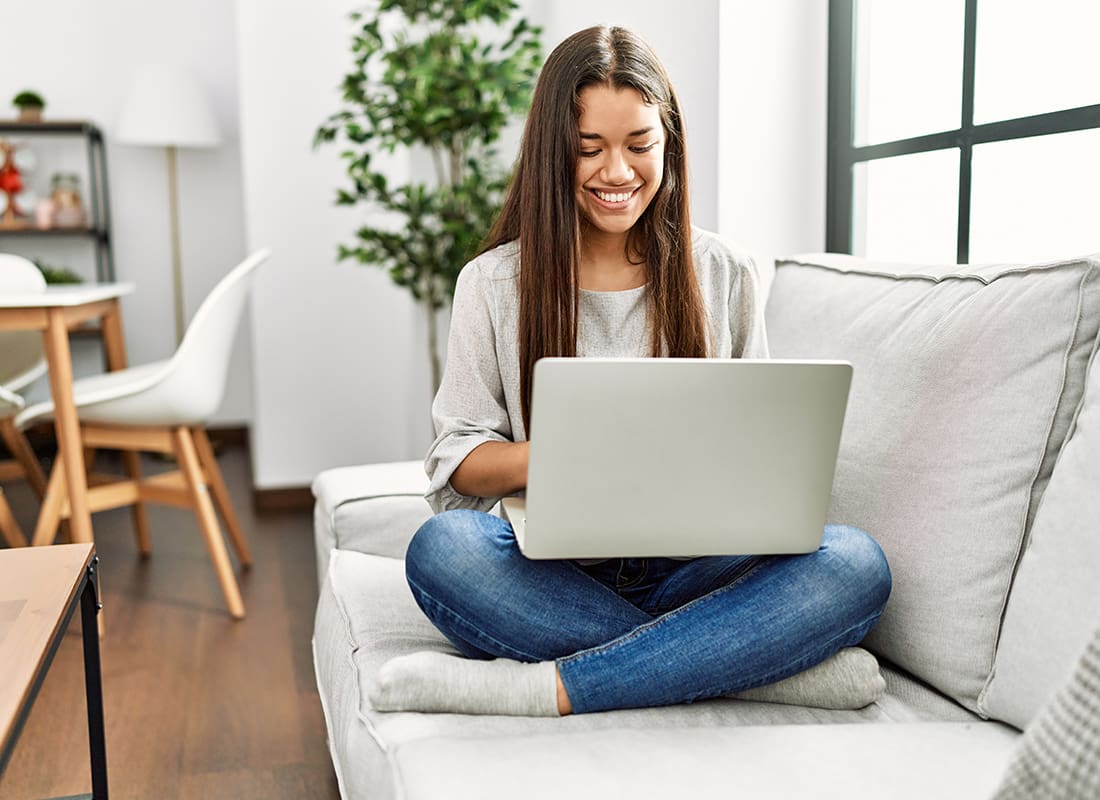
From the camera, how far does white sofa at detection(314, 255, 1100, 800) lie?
96 centimetres

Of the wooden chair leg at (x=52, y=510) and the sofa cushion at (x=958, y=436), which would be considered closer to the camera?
the sofa cushion at (x=958, y=436)

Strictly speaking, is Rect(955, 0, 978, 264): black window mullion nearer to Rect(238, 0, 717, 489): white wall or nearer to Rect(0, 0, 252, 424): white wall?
Rect(238, 0, 717, 489): white wall

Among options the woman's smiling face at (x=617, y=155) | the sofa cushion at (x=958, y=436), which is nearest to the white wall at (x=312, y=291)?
the woman's smiling face at (x=617, y=155)

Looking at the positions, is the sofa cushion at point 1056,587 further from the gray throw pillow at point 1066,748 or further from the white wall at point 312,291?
the white wall at point 312,291

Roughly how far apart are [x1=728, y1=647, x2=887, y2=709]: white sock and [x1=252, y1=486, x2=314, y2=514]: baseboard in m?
2.53

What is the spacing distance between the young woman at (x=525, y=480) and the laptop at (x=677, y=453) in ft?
0.39

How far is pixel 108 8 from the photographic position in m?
4.54

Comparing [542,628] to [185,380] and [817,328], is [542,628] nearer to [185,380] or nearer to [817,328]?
[817,328]

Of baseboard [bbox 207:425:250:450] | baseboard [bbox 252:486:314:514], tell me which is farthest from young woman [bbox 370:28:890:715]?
baseboard [bbox 207:425:250:450]

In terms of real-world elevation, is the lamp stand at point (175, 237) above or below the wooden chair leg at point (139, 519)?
above

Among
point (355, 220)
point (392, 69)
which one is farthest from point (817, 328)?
point (355, 220)

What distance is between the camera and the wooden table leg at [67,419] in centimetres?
238

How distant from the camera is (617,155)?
55.2 inches

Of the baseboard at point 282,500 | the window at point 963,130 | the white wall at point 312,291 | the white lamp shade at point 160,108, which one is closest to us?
the window at point 963,130
